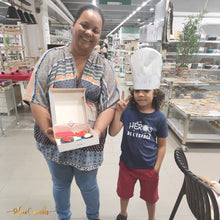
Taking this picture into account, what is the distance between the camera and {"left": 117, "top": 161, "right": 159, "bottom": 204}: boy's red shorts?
131cm

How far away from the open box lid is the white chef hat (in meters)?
0.42

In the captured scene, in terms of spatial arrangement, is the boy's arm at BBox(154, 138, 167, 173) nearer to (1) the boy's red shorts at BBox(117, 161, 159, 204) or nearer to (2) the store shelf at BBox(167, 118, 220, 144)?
(1) the boy's red shorts at BBox(117, 161, 159, 204)

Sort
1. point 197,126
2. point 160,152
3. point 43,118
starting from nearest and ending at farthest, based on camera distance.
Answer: point 43,118, point 160,152, point 197,126

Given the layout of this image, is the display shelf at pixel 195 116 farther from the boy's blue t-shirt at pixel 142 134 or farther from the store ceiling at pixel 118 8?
the store ceiling at pixel 118 8

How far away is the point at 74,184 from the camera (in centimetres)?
205

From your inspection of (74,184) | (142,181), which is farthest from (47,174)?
(142,181)

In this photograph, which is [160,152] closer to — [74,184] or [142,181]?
[142,181]

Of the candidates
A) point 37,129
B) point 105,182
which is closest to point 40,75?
point 37,129

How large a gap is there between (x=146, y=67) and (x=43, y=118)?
0.73 meters

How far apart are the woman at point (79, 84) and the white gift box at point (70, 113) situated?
4 cm

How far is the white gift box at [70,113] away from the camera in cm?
95

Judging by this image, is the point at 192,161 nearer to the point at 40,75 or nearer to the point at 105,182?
the point at 105,182

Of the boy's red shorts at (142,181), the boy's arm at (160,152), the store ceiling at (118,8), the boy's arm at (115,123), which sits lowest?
the boy's red shorts at (142,181)

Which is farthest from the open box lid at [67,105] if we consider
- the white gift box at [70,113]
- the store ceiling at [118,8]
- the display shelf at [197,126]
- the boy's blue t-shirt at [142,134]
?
the store ceiling at [118,8]
